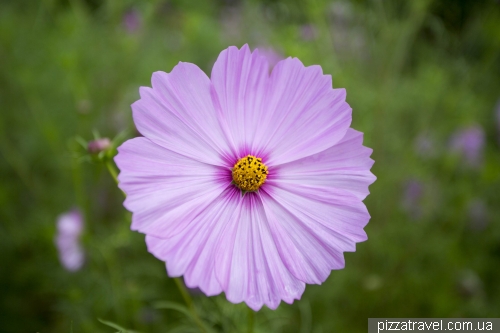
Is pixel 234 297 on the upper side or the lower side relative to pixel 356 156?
lower

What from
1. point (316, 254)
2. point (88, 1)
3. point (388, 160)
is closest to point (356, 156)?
point (316, 254)

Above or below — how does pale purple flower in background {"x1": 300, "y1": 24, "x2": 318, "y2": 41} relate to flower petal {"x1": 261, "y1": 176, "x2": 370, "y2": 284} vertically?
above

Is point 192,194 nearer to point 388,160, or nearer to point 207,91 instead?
point 207,91

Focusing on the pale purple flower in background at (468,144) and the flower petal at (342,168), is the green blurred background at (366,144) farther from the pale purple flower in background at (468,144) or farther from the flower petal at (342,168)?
the flower petal at (342,168)

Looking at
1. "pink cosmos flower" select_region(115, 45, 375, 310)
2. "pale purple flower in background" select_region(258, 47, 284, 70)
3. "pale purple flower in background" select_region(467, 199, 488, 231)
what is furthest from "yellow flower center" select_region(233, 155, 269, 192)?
"pale purple flower in background" select_region(467, 199, 488, 231)

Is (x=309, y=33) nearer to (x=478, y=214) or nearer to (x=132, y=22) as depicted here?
(x=132, y=22)

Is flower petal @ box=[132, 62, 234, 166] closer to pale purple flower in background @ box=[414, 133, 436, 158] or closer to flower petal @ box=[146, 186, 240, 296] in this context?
flower petal @ box=[146, 186, 240, 296]
